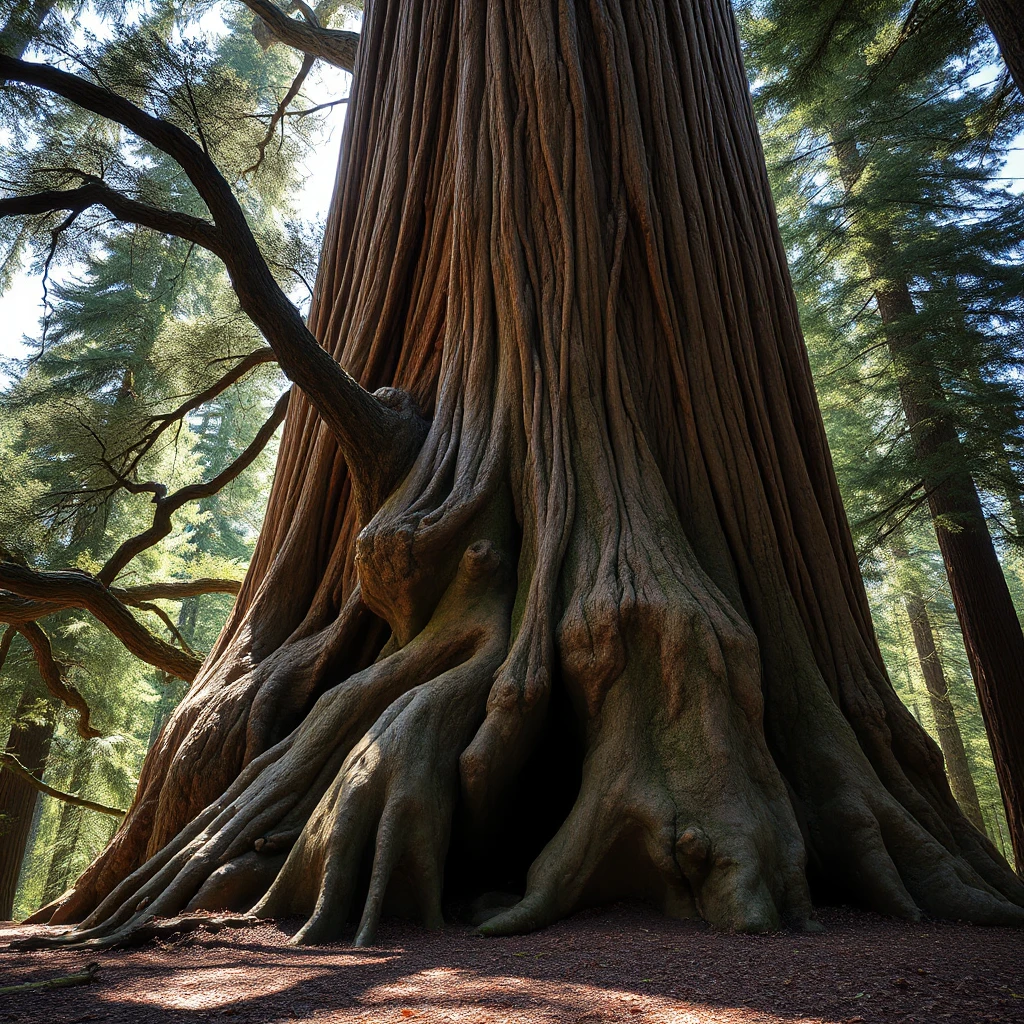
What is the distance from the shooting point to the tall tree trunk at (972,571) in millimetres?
6270

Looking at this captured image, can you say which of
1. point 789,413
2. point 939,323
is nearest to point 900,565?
point 939,323

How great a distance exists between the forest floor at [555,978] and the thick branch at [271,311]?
1.91m

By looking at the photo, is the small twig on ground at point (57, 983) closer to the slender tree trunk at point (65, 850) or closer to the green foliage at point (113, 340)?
the green foliage at point (113, 340)

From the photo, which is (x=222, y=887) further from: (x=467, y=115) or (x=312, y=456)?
(x=467, y=115)

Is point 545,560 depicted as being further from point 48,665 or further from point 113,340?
point 113,340

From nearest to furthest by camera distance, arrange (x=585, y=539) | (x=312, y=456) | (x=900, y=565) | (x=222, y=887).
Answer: (x=222, y=887)
(x=585, y=539)
(x=312, y=456)
(x=900, y=565)

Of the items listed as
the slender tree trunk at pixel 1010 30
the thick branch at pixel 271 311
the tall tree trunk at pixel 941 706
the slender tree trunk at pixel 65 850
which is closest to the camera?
the slender tree trunk at pixel 1010 30

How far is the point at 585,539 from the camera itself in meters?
2.93

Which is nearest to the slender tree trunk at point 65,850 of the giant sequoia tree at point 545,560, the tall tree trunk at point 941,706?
the giant sequoia tree at point 545,560

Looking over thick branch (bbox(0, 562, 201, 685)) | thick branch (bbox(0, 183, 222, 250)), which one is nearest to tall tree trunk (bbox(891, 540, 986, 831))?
thick branch (bbox(0, 562, 201, 685))

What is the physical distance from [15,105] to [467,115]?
229 centimetres

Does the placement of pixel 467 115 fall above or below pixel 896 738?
above

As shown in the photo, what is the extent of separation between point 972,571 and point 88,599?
24.6 ft

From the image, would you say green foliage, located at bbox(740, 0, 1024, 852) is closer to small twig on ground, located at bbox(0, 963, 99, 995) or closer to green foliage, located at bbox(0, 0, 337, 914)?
green foliage, located at bbox(0, 0, 337, 914)
